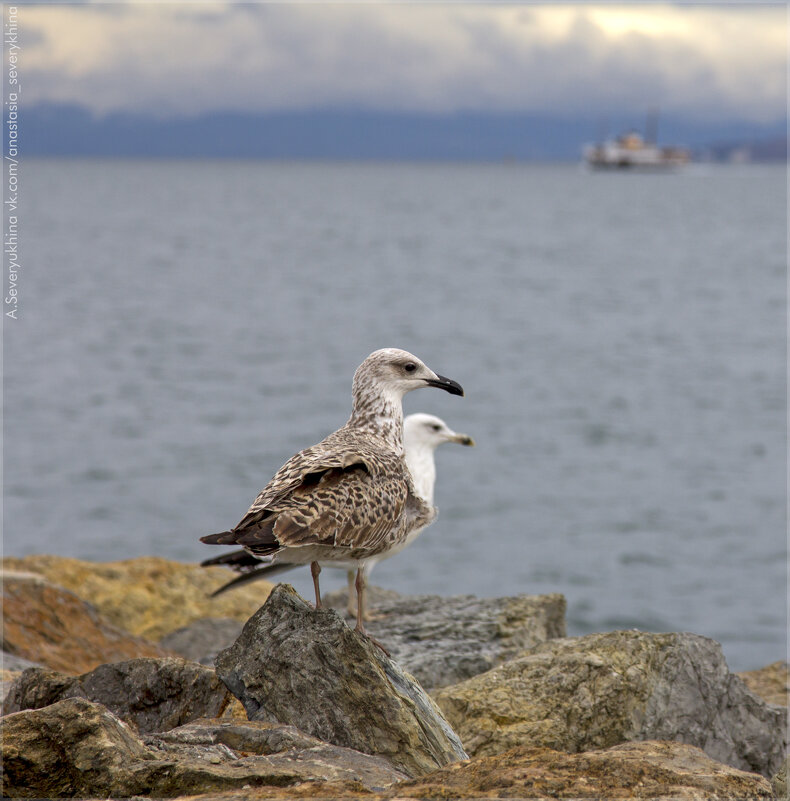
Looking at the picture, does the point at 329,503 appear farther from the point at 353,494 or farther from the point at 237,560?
the point at 237,560

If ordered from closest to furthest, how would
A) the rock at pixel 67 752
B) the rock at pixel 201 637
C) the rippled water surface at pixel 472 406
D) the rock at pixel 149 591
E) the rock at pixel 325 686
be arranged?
the rock at pixel 67 752
the rock at pixel 325 686
the rock at pixel 201 637
the rock at pixel 149 591
the rippled water surface at pixel 472 406

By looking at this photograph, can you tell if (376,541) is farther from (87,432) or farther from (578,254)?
(578,254)

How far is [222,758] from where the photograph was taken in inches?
182

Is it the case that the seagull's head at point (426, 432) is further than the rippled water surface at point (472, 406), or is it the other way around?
the rippled water surface at point (472, 406)

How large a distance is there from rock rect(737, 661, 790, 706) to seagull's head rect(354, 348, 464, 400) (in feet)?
11.7

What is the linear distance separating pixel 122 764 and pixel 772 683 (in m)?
5.85

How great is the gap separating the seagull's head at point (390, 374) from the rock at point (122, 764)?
204cm

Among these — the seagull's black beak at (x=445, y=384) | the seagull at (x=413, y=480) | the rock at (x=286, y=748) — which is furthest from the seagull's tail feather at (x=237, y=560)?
the rock at (x=286, y=748)

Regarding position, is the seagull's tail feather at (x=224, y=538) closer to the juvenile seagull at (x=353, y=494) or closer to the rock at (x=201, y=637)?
the juvenile seagull at (x=353, y=494)

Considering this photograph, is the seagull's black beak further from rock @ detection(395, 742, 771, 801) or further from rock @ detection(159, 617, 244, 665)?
rock @ detection(159, 617, 244, 665)

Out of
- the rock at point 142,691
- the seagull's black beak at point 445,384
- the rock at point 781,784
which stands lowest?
the rock at point 781,784

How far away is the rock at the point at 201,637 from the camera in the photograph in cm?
935

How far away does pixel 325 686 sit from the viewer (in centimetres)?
539

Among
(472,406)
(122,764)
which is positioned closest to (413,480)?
(122,764)
